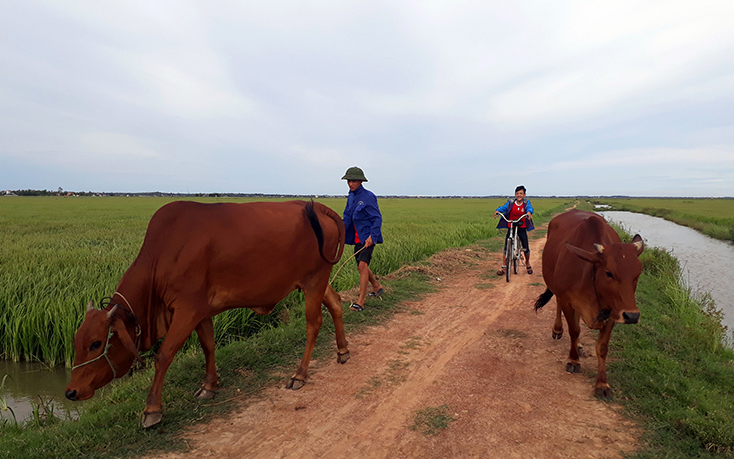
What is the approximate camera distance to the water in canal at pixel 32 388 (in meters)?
3.79

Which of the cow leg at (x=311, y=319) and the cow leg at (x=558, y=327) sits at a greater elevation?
the cow leg at (x=311, y=319)

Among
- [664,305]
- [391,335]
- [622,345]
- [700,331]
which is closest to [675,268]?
[664,305]

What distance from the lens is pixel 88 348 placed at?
8.82ft

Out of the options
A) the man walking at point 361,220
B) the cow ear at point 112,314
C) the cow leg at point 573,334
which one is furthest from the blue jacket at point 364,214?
the cow ear at point 112,314

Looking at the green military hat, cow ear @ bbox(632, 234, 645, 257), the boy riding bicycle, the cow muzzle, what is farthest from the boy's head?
the cow muzzle

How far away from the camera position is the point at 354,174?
566 cm

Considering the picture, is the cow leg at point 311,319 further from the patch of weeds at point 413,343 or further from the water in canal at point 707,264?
the water in canal at point 707,264

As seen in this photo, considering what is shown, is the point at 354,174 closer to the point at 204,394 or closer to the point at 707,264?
the point at 204,394

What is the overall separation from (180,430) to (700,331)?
19.8 feet

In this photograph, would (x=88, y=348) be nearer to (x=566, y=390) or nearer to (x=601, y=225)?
(x=566, y=390)

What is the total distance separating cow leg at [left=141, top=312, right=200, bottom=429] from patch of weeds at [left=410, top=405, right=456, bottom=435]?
73.8 inches

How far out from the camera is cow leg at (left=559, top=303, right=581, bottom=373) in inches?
153

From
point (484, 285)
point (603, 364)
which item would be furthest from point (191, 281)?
point (484, 285)

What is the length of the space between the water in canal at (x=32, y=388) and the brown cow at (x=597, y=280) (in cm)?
486
